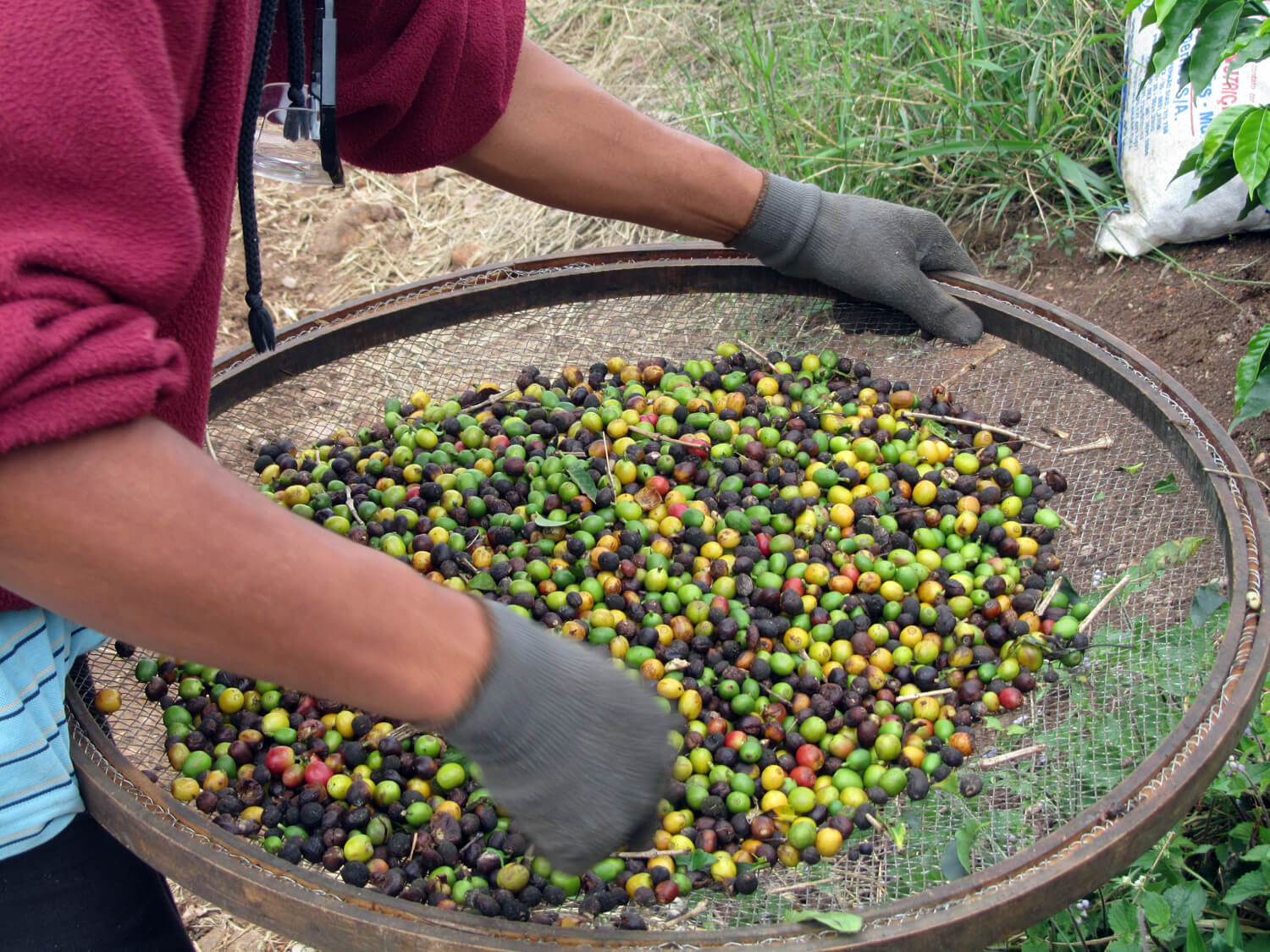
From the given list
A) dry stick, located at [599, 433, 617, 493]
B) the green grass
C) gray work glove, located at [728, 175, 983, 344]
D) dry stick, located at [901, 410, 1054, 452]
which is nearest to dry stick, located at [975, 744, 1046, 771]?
dry stick, located at [901, 410, 1054, 452]

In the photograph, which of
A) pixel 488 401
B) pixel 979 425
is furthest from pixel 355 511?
pixel 979 425

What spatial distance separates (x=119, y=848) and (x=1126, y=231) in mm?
3420

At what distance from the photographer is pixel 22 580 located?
107 cm

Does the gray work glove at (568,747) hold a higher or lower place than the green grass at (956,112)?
lower

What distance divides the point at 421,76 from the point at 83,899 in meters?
1.53

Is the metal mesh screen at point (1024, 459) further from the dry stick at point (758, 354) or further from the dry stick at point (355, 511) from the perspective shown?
the dry stick at point (355, 511)

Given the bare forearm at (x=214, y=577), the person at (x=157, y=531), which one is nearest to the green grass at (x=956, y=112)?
the person at (x=157, y=531)

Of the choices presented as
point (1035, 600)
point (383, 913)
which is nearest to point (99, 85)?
point (383, 913)

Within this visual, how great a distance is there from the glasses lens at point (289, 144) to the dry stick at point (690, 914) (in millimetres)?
1414

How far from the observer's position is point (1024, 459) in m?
2.57

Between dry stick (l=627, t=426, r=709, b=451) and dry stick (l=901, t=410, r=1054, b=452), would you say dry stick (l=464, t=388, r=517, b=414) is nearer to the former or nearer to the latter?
dry stick (l=627, t=426, r=709, b=451)

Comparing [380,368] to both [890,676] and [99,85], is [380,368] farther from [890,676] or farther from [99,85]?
[99,85]

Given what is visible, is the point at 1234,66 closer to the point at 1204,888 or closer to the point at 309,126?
the point at 1204,888

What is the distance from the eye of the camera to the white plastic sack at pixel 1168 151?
321 centimetres
